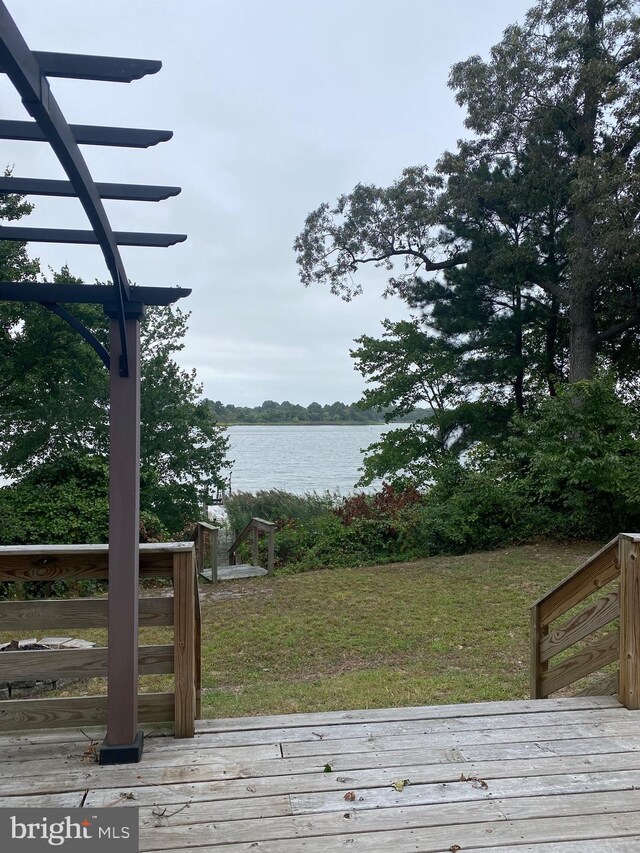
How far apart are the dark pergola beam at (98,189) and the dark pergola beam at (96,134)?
263 millimetres

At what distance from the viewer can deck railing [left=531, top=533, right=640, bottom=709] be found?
301 centimetres

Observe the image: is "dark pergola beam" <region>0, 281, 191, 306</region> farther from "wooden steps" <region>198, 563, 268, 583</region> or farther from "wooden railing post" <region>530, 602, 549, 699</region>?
"wooden steps" <region>198, 563, 268, 583</region>

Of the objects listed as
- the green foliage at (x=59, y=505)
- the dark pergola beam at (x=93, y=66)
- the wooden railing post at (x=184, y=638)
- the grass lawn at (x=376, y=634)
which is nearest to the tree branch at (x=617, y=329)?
the grass lawn at (x=376, y=634)

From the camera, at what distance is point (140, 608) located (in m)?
2.81

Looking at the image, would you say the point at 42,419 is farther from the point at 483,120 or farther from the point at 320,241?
the point at 483,120

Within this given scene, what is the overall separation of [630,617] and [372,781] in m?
1.54

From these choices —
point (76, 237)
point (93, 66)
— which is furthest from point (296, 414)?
point (93, 66)

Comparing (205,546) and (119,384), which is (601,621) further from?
(205,546)

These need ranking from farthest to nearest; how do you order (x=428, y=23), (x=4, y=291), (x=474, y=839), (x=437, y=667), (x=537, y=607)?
(x=428, y=23)
(x=437, y=667)
(x=537, y=607)
(x=4, y=291)
(x=474, y=839)

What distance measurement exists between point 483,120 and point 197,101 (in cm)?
741

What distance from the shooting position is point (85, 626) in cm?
271

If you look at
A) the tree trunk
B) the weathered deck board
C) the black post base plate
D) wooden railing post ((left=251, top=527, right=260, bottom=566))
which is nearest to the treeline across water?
the tree trunk

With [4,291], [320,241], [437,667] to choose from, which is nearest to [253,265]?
[320,241]

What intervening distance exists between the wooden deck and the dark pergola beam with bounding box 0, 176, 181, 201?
7.57 ft
